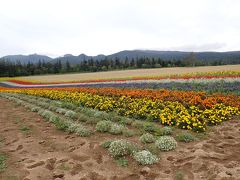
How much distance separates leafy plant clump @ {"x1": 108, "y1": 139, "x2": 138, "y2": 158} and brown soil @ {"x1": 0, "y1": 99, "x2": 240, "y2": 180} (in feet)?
0.74

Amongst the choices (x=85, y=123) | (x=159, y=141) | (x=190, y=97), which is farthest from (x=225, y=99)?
(x=85, y=123)

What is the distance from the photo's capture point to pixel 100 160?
658cm

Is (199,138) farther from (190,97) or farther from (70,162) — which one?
(190,97)

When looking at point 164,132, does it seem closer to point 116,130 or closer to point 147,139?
point 147,139

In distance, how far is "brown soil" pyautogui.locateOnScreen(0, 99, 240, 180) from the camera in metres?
5.68

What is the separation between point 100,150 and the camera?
7.23m

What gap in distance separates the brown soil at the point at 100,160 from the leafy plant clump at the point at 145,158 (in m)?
0.14

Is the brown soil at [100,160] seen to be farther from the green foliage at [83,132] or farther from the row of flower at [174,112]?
the row of flower at [174,112]

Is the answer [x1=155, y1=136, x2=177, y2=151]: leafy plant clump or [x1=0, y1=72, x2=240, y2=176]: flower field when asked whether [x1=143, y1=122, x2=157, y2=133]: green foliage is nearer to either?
[x1=0, y1=72, x2=240, y2=176]: flower field

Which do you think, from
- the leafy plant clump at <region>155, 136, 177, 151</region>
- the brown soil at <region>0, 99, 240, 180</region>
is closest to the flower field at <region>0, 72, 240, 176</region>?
the leafy plant clump at <region>155, 136, 177, 151</region>

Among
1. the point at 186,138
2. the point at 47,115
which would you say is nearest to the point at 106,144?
the point at 186,138

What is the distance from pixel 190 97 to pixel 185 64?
95.5 meters

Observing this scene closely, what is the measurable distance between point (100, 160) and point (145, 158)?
1.27 meters

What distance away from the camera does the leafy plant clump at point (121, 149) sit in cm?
667
